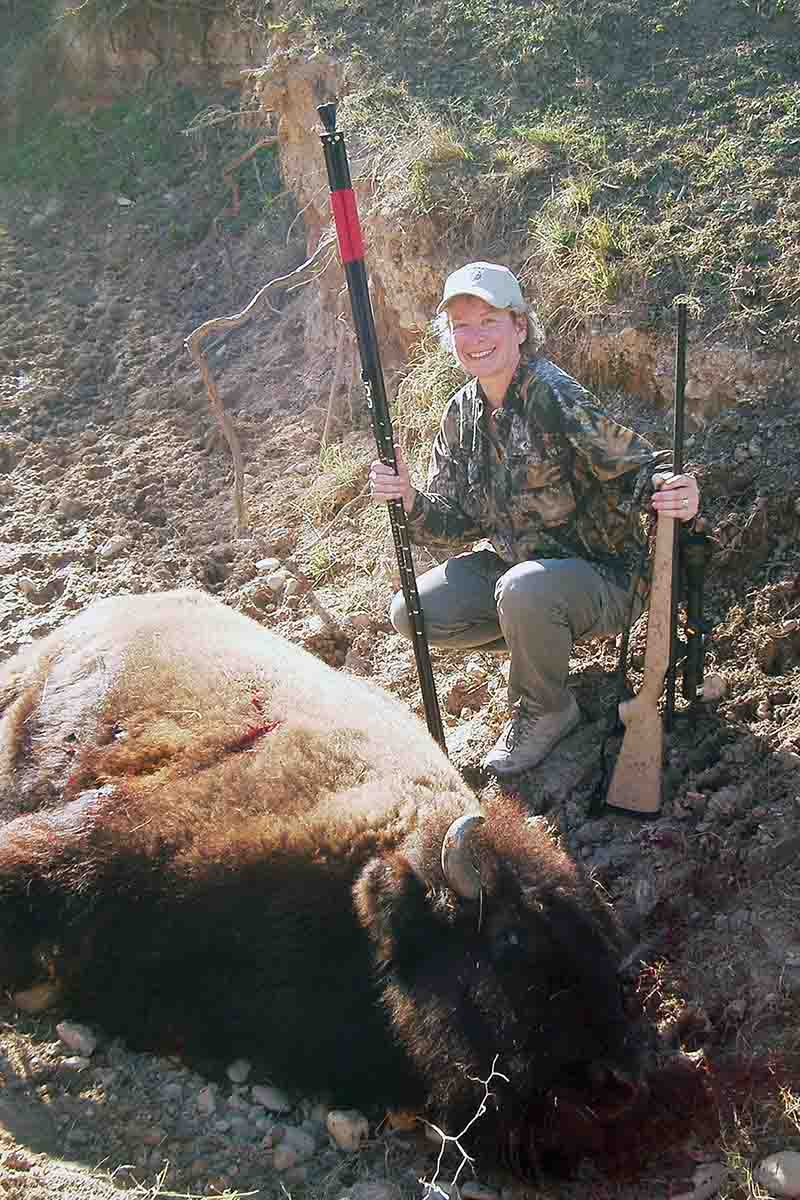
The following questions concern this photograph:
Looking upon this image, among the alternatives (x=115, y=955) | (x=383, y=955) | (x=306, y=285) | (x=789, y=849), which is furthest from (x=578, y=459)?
(x=306, y=285)

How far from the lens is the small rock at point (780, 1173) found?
292 cm

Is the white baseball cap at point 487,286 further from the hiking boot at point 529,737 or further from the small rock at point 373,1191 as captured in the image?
the small rock at point 373,1191

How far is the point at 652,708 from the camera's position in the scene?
4293 mm

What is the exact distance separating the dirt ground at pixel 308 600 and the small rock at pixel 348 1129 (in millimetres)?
50

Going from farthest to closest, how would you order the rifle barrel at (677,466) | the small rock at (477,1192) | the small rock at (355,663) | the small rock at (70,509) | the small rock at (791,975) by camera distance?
the small rock at (70,509) < the small rock at (355,663) < the rifle barrel at (677,466) < the small rock at (791,975) < the small rock at (477,1192)

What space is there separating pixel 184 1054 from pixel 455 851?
4.03 feet

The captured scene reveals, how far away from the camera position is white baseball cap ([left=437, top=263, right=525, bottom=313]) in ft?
14.5

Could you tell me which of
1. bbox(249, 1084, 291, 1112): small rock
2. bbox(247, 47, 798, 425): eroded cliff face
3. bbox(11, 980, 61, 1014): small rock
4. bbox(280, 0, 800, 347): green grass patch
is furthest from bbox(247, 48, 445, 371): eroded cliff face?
bbox(249, 1084, 291, 1112): small rock

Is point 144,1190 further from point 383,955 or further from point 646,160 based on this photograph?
point 646,160

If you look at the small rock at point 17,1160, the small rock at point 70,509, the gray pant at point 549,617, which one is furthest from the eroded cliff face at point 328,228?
the small rock at point 17,1160

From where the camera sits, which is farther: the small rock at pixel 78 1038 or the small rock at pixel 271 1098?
the small rock at pixel 78 1038

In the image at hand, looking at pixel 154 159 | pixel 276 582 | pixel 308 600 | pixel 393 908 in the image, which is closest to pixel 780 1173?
pixel 393 908

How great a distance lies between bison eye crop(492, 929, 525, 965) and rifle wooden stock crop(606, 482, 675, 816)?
1233 millimetres

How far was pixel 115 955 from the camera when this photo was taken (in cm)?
374
